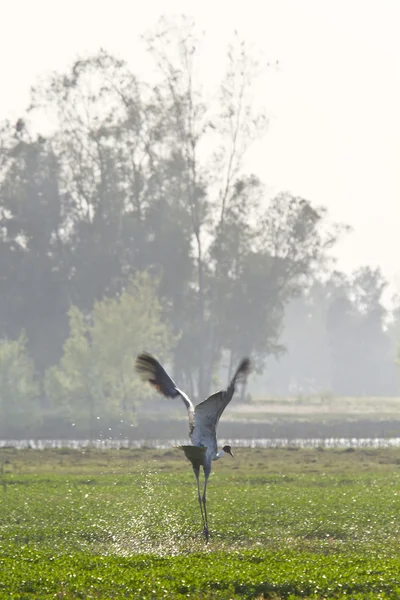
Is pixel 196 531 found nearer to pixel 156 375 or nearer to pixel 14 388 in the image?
pixel 156 375

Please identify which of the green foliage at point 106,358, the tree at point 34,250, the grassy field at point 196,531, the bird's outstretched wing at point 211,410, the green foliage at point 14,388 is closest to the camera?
the grassy field at point 196,531

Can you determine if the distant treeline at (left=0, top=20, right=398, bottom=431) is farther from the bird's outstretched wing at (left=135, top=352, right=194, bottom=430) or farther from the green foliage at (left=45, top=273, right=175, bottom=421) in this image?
the bird's outstretched wing at (left=135, top=352, right=194, bottom=430)

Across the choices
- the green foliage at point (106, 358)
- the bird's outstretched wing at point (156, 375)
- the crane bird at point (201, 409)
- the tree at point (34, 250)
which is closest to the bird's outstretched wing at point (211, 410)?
the crane bird at point (201, 409)

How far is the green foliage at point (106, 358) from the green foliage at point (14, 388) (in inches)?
72.6

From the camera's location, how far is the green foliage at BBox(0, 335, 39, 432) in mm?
85250

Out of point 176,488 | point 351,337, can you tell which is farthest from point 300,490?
point 351,337

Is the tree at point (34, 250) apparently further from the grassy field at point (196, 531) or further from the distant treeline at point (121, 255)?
the grassy field at point (196, 531)

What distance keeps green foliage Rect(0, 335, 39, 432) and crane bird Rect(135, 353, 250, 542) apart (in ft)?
202

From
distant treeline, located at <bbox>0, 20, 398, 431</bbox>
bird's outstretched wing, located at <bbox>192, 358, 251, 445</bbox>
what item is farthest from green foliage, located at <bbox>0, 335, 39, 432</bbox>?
bird's outstretched wing, located at <bbox>192, 358, 251, 445</bbox>

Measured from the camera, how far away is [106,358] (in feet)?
278

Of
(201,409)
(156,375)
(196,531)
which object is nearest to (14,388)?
(196,531)

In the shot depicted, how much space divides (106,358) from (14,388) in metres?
7.46

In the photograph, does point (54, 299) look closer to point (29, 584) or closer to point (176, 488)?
point (176, 488)

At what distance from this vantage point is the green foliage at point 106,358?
83750 millimetres
